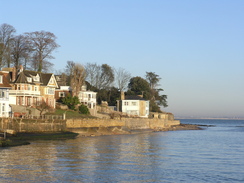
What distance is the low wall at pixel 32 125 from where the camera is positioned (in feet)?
189

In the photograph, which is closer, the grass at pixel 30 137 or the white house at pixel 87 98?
the grass at pixel 30 137

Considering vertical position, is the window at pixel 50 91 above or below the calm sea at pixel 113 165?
above

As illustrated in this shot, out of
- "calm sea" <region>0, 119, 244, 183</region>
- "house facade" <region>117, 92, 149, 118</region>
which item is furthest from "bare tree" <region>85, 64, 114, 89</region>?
"calm sea" <region>0, 119, 244, 183</region>

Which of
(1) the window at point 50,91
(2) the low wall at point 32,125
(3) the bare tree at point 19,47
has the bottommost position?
(2) the low wall at point 32,125

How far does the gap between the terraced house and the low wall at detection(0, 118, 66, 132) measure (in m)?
13.2

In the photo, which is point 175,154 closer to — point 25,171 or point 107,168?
point 107,168

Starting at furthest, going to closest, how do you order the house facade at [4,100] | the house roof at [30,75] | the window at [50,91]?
the window at [50,91] < the house roof at [30,75] < the house facade at [4,100]

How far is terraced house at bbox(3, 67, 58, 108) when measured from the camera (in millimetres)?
76062

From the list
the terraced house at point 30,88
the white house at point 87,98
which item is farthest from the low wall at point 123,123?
the white house at point 87,98

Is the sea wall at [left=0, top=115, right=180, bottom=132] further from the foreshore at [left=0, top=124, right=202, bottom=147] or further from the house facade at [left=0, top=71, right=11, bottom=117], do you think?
the house facade at [left=0, top=71, right=11, bottom=117]

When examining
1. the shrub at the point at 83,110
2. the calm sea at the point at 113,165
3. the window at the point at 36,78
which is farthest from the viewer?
the shrub at the point at 83,110

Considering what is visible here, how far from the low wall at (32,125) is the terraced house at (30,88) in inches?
520

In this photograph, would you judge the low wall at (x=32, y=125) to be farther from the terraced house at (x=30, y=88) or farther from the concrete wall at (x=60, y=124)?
the terraced house at (x=30, y=88)

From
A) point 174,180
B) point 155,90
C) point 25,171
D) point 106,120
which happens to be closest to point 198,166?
point 174,180
